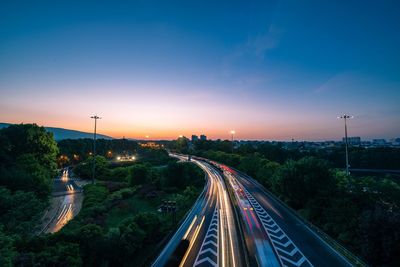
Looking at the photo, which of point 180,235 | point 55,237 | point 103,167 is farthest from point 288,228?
point 103,167

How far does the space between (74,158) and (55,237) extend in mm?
103538

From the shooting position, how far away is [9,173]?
29875mm

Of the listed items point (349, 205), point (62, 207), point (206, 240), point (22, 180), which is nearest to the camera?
point (206, 240)

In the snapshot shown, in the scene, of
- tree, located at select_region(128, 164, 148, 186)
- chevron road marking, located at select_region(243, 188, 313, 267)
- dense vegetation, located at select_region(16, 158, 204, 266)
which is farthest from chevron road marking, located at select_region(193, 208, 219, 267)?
tree, located at select_region(128, 164, 148, 186)

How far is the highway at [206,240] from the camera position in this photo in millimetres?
20594

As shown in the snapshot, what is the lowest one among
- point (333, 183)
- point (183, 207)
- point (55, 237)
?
point (183, 207)

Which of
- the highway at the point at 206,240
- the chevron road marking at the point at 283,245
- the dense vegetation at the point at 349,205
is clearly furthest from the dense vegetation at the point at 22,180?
the dense vegetation at the point at 349,205

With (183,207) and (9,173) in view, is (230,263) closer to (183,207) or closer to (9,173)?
(183,207)

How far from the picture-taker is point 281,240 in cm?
2467

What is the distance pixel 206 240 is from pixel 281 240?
340 inches

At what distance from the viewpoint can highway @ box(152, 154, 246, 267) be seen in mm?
20594

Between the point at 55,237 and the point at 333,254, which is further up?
the point at 55,237

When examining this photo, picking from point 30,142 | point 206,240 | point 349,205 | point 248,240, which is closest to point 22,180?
point 30,142

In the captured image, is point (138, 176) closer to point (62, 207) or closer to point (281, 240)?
point (62, 207)
